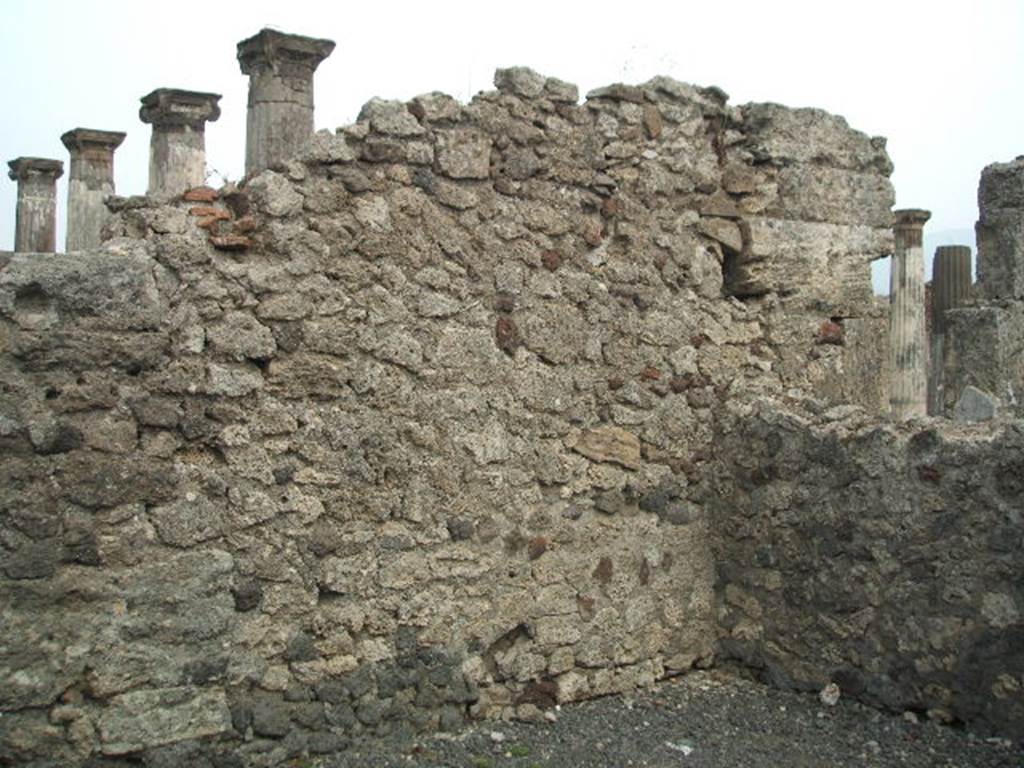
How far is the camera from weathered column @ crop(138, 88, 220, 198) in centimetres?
1148

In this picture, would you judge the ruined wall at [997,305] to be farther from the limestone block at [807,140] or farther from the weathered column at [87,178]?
the weathered column at [87,178]

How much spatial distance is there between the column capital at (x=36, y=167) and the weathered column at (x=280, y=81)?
27.5 feet

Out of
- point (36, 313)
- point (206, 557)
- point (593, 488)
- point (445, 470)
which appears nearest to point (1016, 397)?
point (593, 488)

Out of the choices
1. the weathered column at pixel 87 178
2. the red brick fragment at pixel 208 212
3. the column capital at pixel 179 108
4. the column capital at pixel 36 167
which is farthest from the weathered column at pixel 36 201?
the red brick fragment at pixel 208 212

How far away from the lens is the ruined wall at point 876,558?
4.50m

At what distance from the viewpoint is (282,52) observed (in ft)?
28.6

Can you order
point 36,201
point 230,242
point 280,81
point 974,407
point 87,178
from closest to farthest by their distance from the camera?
1. point 230,242
2. point 974,407
3. point 280,81
4. point 87,178
5. point 36,201

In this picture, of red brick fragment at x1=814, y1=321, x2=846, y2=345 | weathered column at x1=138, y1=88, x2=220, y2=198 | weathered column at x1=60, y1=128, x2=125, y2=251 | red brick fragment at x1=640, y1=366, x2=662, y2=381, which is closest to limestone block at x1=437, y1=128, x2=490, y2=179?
red brick fragment at x1=640, y1=366, x2=662, y2=381

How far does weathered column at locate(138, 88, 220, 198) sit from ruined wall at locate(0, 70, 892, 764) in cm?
727

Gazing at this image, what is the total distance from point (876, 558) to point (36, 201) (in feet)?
46.5

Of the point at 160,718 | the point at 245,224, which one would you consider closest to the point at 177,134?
the point at 245,224

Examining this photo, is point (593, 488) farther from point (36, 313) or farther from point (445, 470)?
point (36, 313)

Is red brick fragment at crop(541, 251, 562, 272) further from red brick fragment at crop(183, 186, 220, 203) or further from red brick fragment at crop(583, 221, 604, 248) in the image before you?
red brick fragment at crop(183, 186, 220, 203)

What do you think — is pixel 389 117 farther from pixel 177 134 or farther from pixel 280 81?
pixel 177 134
